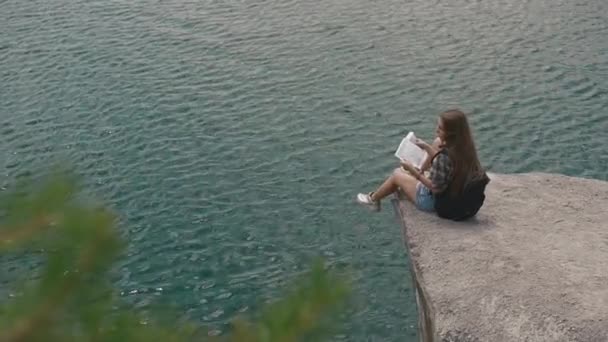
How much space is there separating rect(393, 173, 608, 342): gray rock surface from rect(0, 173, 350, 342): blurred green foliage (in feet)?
21.8

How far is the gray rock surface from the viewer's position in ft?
31.9

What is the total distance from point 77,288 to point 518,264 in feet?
27.1

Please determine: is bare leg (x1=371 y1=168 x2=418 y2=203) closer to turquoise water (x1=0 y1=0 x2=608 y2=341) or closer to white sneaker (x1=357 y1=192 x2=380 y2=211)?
white sneaker (x1=357 y1=192 x2=380 y2=211)

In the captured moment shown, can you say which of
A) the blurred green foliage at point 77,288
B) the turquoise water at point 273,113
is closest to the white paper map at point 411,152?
the turquoise water at point 273,113

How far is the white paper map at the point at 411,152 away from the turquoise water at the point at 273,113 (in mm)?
2036

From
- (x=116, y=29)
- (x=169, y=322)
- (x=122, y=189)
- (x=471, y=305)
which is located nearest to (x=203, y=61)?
(x=116, y=29)

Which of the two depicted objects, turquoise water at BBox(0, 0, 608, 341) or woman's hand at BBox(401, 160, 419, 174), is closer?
woman's hand at BBox(401, 160, 419, 174)

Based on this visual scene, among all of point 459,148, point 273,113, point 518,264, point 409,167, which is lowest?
point 273,113

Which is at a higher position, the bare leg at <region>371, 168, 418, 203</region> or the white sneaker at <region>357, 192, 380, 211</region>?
the bare leg at <region>371, 168, 418, 203</region>

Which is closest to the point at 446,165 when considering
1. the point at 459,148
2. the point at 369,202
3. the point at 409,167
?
the point at 459,148

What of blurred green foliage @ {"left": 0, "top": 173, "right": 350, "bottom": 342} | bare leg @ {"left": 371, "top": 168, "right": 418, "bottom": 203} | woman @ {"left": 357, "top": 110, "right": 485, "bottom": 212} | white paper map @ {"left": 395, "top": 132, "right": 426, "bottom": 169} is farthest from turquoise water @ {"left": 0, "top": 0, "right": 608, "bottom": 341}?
blurred green foliage @ {"left": 0, "top": 173, "right": 350, "bottom": 342}

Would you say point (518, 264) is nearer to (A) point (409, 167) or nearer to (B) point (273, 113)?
(A) point (409, 167)

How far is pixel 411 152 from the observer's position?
1249cm

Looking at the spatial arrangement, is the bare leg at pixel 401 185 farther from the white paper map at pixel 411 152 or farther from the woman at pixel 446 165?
the white paper map at pixel 411 152
